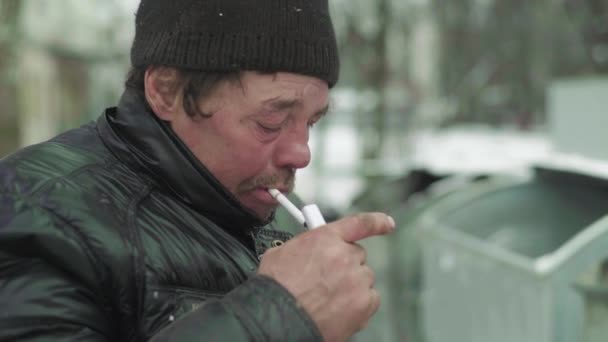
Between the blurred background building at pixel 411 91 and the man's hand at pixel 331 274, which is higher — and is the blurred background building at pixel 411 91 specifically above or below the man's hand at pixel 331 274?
below

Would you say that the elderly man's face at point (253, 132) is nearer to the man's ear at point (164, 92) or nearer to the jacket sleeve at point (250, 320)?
the man's ear at point (164, 92)

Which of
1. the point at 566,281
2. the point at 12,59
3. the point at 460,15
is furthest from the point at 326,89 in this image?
the point at 460,15

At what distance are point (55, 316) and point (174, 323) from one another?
0.17 m

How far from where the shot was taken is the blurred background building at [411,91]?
5.79m

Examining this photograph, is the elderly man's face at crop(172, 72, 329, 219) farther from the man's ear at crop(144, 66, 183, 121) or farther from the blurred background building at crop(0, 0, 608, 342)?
the blurred background building at crop(0, 0, 608, 342)

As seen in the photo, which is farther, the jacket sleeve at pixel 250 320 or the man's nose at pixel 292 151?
the man's nose at pixel 292 151

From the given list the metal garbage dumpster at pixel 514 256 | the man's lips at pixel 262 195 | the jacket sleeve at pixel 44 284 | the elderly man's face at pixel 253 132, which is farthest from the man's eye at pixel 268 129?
the metal garbage dumpster at pixel 514 256

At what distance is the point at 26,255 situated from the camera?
1.19 metres

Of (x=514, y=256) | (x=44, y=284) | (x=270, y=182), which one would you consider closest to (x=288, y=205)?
(x=270, y=182)

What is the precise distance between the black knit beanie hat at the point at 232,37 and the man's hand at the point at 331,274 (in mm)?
355

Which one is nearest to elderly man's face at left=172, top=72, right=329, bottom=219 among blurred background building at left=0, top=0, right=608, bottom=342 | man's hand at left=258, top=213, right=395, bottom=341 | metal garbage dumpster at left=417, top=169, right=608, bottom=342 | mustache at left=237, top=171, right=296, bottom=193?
mustache at left=237, top=171, right=296, bottom=193

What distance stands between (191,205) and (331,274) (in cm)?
33

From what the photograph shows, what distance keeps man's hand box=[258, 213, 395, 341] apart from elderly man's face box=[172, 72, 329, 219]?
0.24m

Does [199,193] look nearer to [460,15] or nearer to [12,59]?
[12,59]
